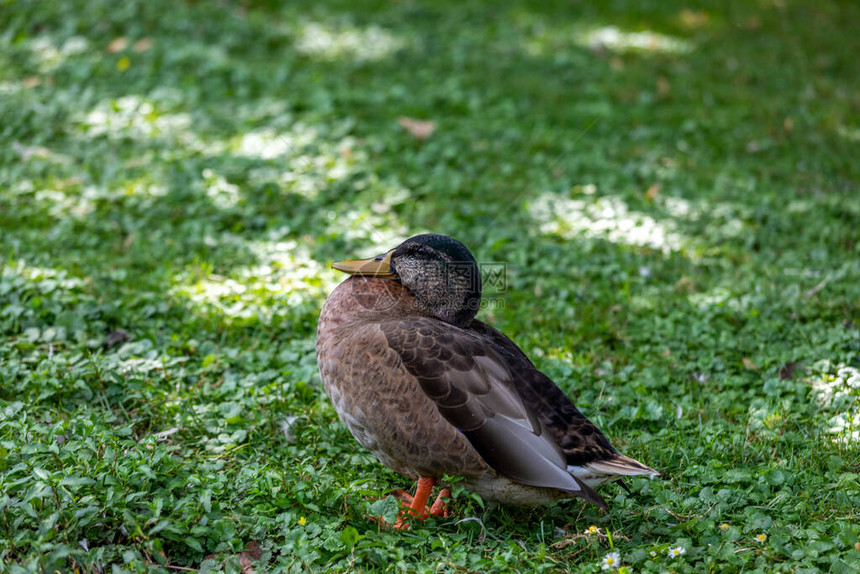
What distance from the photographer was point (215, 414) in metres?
3.72

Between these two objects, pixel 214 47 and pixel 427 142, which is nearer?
pixel 427 142

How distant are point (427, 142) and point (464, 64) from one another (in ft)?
6.53

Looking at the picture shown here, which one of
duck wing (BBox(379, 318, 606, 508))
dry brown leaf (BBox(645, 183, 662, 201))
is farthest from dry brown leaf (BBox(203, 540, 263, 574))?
dry brown leaf (BBox(645, 183, 662, 201))

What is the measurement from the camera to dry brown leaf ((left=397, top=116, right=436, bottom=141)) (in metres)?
6.95

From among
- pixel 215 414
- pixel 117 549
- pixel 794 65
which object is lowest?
pixel 215 414

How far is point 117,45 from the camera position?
26.0 feet

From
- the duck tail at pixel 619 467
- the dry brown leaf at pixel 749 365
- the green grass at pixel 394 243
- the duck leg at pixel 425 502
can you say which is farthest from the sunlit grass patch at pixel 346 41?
the duck tail at pixel 619 467

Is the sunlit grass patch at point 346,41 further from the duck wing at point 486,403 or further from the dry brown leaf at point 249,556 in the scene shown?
the dry brown leaf at point 249,556

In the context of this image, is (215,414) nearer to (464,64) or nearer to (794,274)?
(794,274)

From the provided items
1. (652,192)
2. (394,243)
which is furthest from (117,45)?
(652,192)

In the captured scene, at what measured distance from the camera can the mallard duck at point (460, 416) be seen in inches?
115

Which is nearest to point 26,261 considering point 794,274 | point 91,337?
point 91,337

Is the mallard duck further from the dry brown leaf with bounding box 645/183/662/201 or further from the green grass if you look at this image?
the dry brown leaf with bounding box 645/183/662/201

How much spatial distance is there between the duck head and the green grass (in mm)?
800
